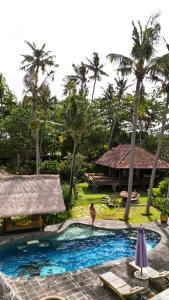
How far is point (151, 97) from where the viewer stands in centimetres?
4197

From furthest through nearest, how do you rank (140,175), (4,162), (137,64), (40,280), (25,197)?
(4,162) < (140,175) < (137,64) < (25,197) < (40,280)

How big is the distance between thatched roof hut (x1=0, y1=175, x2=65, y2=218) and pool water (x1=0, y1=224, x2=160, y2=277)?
165cm

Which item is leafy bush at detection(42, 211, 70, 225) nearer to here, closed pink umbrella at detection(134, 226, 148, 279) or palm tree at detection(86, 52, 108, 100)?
closed pink umbrella at detection(134, 226, 148, 279)

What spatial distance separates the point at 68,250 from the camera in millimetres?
13727

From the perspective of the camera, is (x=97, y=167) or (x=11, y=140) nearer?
(x=11, y=140)

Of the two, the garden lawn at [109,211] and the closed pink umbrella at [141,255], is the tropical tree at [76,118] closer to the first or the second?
the garden lawn at [109,211]

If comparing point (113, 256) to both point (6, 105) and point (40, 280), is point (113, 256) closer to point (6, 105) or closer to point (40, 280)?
point (40, 280)

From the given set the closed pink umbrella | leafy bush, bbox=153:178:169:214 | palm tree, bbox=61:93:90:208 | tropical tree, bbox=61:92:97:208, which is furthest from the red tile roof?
the closed pink umbrella

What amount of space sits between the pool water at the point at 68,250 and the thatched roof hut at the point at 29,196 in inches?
65.1

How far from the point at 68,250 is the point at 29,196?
3.95m

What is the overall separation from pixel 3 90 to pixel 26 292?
34.8 meters

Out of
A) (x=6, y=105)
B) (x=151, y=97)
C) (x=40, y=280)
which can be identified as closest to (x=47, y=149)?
(x=6, y=105)

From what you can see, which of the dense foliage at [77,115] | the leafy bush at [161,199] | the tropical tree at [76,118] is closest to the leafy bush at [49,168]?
the dense foliage at [77,115]

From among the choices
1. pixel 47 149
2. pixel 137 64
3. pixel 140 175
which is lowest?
pixel 140 175
